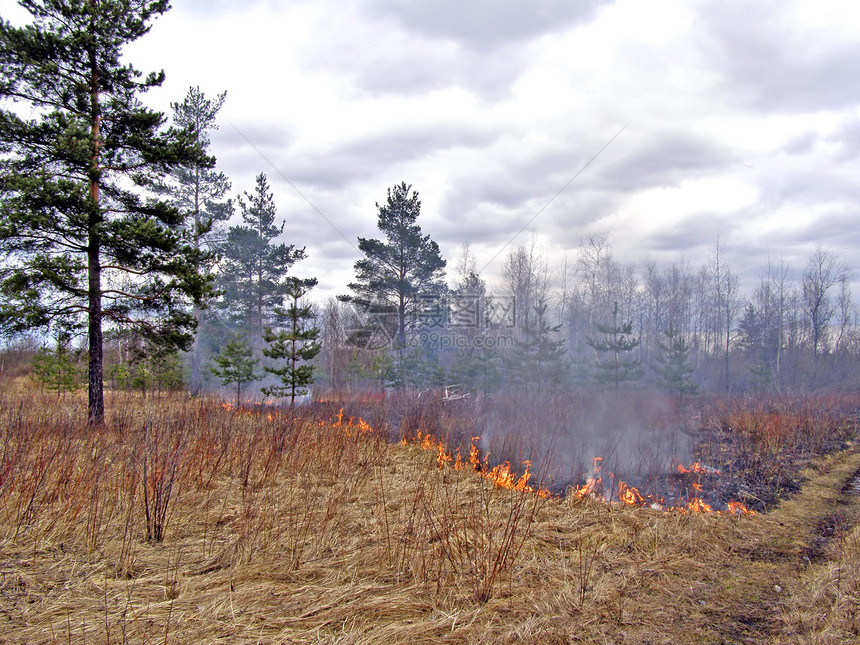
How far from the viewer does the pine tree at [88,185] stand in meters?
8.84

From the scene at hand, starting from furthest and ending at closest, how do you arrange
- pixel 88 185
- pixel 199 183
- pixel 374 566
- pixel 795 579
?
pixel 199 183, pixel 88 185, pixel 795 579, pixel 374 566

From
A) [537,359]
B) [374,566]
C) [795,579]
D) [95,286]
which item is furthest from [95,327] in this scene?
[537,359]

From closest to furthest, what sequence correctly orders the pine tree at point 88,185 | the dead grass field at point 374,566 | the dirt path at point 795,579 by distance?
1. the dead grass field at point 374,566
2. the dirt path at point 795,579
3. the pine tree at point 88,185

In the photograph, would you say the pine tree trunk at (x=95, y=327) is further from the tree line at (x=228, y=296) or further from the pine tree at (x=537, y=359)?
the pine tree at (x=537, y=359)

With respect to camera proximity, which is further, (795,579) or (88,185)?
(88,185)

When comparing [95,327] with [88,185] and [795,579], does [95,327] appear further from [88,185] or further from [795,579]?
[795,579]

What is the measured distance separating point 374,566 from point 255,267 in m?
28.3

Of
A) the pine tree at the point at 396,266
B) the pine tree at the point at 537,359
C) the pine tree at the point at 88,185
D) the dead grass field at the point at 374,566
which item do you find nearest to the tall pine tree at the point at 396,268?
the pine tree at the point at 396,266

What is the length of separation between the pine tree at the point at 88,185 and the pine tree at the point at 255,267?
57.7ft

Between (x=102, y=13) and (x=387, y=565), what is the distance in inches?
510

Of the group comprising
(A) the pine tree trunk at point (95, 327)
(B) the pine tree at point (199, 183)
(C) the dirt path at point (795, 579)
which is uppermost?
(B) the pine tree at point (199, 183)

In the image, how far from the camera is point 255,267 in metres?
29.3

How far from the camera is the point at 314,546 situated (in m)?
4.30

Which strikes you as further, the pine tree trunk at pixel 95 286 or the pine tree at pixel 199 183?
the pine tree at pixel 199 183
